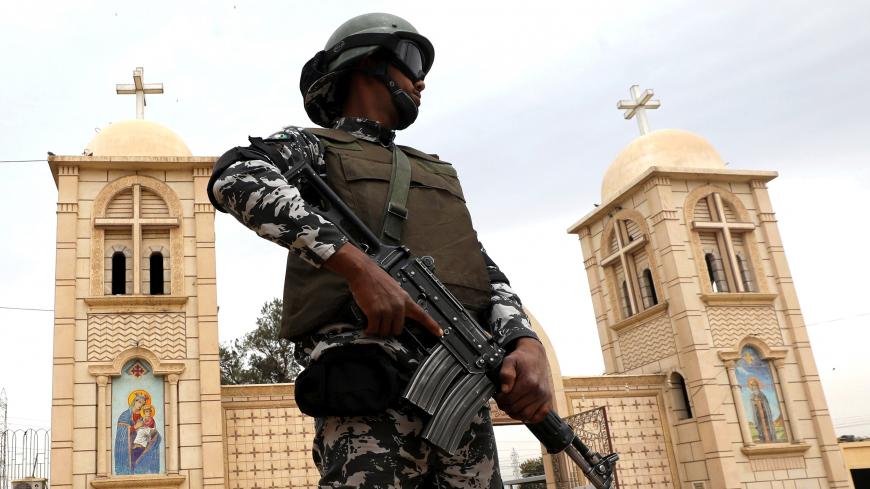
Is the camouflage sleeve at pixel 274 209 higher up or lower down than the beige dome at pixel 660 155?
lower down

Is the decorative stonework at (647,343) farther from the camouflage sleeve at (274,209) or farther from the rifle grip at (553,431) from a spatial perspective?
the camouflage sleeve at (274,209)

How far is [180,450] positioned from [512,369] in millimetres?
11609

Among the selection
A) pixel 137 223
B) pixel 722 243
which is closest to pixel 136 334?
pixel 137 223

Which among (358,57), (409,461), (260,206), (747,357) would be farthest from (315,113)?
(747,357)

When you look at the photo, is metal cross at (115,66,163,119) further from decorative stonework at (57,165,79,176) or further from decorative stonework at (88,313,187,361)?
decorative stonework at (88,313,187,361)

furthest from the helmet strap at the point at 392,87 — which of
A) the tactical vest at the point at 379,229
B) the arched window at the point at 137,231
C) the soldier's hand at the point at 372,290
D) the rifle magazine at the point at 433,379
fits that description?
the arched window at the point at 137,231

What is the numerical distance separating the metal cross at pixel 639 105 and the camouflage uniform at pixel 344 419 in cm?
1811

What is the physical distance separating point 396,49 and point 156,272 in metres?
12.6

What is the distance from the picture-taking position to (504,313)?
255cm

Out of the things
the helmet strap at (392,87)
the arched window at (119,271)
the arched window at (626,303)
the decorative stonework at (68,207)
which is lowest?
the helmet strap at (392,87)

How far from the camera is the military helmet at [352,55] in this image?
2600mm

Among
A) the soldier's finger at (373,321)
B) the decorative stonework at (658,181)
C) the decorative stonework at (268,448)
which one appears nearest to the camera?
the soldier's finger at (373,321)

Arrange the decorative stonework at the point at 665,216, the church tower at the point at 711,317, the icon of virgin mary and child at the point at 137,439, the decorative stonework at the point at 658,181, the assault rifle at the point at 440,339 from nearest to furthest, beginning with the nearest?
the assault rifle at the point at 440,339
the icon of virgin mary and child at the point at 137,439
the church tower at the point at 711,317
the decorative stonework at the point at 665,216
the decorative stonework at the point at 658,181

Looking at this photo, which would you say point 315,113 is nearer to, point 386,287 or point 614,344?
point 386,287
